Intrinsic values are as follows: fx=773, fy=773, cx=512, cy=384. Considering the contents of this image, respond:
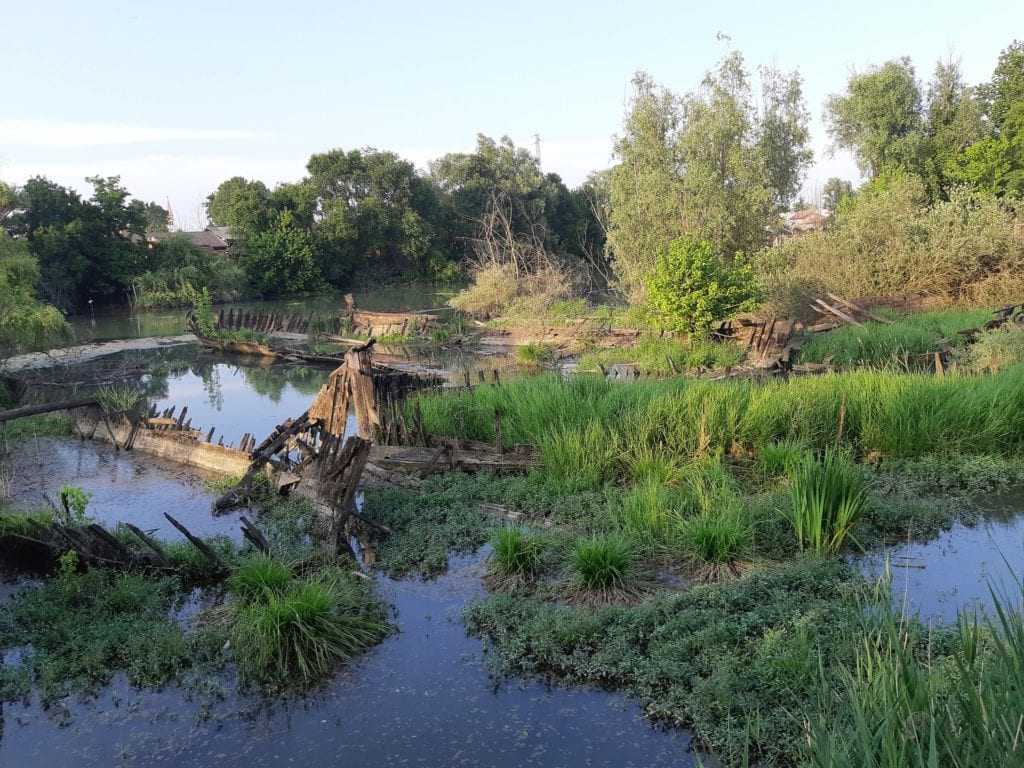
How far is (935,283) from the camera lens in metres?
19.4

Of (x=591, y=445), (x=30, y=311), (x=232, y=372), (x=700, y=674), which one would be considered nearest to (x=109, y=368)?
(x=232, y=372)

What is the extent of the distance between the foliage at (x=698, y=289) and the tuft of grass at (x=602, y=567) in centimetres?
1050

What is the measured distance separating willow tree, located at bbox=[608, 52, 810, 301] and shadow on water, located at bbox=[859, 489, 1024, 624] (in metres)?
13.7

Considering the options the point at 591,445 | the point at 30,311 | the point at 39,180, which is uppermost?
the point at 39,180

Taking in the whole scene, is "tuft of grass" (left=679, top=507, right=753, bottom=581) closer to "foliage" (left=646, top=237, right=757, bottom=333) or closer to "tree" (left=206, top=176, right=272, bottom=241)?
"foliage" (left=646, top=237, right=757, bottom=333)

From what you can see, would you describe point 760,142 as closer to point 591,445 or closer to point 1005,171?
point 1005,171

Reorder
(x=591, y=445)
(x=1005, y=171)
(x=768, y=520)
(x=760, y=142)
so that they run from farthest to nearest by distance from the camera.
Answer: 1. (x=1005, y=171)
2. (x=760, y=142)
3. (x=591, y=445)
4. (x=768, y=520)

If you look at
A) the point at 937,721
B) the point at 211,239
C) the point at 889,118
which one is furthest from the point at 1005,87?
the point at 211,239

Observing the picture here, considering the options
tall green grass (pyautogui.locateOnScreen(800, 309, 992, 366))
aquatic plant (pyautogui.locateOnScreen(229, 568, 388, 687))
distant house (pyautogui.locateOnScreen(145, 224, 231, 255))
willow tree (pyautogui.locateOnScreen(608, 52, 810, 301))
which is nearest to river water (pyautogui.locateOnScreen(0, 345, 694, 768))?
aquatic plant (pyautogui.locateOnScreen(229, 568, 388, 687))

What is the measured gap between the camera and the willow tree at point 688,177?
2033cm

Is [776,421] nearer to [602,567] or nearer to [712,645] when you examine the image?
[602,567]

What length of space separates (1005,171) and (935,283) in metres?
10.0

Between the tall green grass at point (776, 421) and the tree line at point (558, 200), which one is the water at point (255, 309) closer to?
the tree line at point (558, 200)

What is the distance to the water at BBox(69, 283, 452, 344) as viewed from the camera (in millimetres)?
26203
